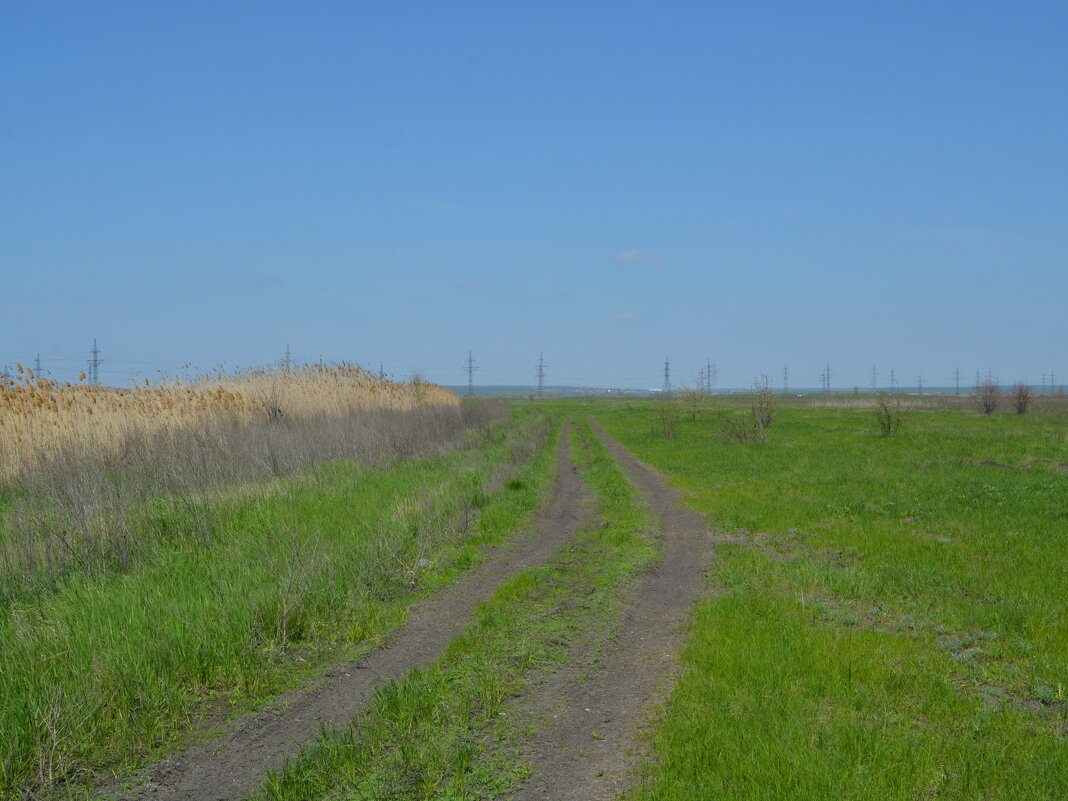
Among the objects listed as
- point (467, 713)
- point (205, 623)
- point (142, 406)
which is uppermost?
point (142, 406)

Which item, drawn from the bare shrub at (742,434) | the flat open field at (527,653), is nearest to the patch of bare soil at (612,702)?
the flat open field at (527,653)

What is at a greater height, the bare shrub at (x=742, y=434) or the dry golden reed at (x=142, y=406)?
the dry golden reed at (x=142, y=406)

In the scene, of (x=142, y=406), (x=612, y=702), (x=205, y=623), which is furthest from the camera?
(x=142, y=406)

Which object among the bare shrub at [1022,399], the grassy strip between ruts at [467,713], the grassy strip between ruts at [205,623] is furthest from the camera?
the bare shrub at [1022,399]

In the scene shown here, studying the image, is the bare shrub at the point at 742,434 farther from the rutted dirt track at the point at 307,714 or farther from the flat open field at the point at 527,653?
the rutted dirt track at the point at 307,714

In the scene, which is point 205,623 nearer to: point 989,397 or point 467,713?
point 467,713

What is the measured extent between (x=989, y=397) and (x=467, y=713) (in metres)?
64.9

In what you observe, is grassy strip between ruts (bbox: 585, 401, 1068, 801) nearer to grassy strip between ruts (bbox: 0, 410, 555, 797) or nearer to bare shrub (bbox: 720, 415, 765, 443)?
grassy strip between ruts (bbox: 0, 410, 555, 797)

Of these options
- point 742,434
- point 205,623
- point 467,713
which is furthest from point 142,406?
point 742,434

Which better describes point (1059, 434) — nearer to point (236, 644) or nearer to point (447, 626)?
point (447, 626)

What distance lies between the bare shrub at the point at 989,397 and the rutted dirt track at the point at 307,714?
60174mm

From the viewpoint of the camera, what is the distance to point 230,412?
21.2 metres

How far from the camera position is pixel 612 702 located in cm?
604

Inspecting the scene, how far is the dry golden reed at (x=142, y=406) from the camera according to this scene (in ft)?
49.8
